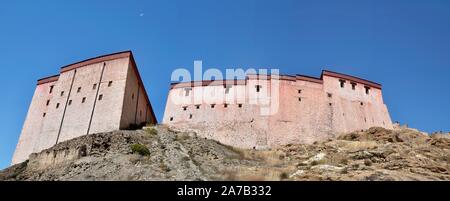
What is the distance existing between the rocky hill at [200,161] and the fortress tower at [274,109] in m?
4.98

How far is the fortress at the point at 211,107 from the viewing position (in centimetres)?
3078

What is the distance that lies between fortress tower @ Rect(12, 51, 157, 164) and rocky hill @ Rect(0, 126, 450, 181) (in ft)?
9.36

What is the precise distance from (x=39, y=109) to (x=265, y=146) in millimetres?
18746

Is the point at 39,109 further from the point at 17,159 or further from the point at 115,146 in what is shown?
the point at 115,146

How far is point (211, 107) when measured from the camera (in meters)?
37.9

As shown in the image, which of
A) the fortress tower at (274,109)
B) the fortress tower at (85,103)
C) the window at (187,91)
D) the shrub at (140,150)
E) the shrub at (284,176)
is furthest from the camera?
the window at (187,91)

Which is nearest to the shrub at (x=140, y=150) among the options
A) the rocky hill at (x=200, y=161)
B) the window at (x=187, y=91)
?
the rocky hill at (x=200, y=161)

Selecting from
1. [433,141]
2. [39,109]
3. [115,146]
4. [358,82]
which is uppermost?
[358,82]

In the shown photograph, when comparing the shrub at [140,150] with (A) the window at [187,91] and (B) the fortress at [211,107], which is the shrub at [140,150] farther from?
(A) the window at [187,91]

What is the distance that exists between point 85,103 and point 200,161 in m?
11.2

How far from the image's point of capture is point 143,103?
37.0 metres

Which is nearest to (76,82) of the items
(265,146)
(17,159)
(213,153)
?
(17,159)

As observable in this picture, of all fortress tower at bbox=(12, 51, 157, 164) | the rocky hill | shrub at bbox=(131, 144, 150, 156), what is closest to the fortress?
fortress tower at bbox=(12, 51, 157, 164)

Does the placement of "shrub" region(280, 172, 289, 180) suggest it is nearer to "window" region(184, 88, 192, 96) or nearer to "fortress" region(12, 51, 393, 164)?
"fortress" region(12, 51, 393, 164)
